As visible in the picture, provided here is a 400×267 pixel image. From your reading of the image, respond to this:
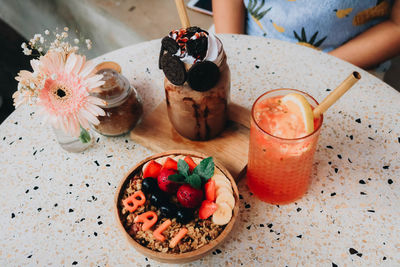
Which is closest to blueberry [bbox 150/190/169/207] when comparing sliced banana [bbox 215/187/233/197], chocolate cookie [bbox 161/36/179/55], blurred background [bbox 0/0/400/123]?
sliced banana [bbox 215/187/233/197]

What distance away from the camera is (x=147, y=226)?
2.37 ft

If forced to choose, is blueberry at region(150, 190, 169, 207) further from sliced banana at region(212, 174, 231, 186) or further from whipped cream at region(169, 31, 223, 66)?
whipped cream at region(169, 31, 223, 66)

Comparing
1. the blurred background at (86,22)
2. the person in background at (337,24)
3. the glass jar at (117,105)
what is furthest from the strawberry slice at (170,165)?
the blurred background at (86,22)

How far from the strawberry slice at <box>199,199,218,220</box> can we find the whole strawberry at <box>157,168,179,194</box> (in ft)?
0.27

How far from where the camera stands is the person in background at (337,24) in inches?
47.9

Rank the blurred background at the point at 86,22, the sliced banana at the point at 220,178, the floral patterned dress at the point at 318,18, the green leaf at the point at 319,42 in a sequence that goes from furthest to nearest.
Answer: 1. the blurred background at the point at 86,22
2. the green leaf at the point at 319,42
3. the floral patterned dress at the point at 318,18
4. the sliced banana at the point at 220,178

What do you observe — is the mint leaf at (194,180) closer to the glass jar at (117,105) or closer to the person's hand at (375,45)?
the glass jar at (117,105)

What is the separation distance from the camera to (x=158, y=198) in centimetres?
76

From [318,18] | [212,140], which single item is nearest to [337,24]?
[318,18]

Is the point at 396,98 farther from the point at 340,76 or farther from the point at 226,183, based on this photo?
the point at 226,183

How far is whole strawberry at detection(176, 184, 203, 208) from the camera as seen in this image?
0.74 metres

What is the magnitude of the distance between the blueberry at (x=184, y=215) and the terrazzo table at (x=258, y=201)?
116mm

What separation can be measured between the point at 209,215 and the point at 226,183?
0.09 metres

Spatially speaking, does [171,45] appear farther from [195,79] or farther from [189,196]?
[189,196]
